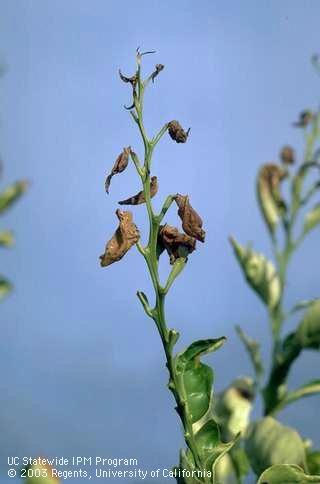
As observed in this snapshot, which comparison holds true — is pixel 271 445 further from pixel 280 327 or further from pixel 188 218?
pixel 280 327

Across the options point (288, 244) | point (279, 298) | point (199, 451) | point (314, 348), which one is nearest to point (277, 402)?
point (314, 348)

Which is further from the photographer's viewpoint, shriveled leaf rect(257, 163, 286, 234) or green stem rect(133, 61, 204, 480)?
shriveled leaf rect(257, 163, 286, 234)

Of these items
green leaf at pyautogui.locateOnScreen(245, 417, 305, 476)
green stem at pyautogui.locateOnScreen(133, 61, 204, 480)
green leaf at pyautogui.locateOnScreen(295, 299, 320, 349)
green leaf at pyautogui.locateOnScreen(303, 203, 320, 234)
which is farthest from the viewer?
green leaf at pyautogui.locateOnScreen(303, 203, 320, 234)

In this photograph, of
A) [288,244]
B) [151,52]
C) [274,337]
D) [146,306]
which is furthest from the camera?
[288,244]

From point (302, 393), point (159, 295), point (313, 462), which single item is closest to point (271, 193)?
point (302, 393)

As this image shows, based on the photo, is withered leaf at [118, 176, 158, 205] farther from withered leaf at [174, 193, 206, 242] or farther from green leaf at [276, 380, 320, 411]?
green leaf at [276, 380, 320, 411]

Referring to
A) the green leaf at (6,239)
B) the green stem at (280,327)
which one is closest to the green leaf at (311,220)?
the green stem at (280,327)

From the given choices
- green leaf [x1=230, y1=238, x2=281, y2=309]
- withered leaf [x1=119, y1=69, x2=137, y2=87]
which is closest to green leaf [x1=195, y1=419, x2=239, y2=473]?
withered leaf [x1=119, y1=69, x2=137, y2=87]

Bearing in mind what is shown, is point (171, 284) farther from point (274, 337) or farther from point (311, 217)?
point (311, 217)
